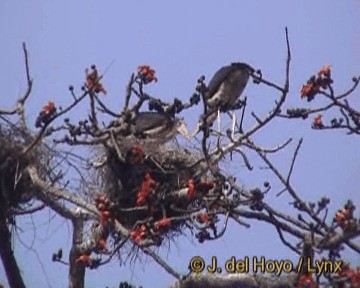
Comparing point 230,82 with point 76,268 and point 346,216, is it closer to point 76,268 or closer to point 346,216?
point 76,268

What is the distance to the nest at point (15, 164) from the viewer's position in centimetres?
489

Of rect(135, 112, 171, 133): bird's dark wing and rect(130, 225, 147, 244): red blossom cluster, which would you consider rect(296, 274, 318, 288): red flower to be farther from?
rect(135, 112, 171, 133): bird's dark wing

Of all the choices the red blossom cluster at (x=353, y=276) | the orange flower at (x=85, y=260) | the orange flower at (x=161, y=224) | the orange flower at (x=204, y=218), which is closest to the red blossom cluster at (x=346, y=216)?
the red blossom cluster at (x=353, y=276)

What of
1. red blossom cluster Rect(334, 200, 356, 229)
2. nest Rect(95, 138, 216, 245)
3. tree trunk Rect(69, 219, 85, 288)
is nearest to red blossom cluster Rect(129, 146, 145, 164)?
nest Rect(95, 138, 216, 245)

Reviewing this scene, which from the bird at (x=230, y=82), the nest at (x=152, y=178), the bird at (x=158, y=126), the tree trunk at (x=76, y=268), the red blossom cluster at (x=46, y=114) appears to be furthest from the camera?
the bird at (x=230, y=82)

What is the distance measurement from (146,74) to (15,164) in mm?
1049

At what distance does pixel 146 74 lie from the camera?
16.8ft

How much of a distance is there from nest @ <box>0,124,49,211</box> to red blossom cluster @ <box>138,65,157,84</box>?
2.72ft

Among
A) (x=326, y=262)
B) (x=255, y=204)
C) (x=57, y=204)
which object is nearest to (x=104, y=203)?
(x=57, y=204)

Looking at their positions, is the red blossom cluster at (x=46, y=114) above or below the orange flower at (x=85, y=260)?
above

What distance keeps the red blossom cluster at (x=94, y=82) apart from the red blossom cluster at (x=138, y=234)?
0.92 m

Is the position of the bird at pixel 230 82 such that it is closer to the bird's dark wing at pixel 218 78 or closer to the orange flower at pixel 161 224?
the bird's dark wing at pixel 218 78

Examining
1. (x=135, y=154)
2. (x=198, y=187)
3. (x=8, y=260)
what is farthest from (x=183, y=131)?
(x=8, y=260)

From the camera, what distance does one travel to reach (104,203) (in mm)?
4801
